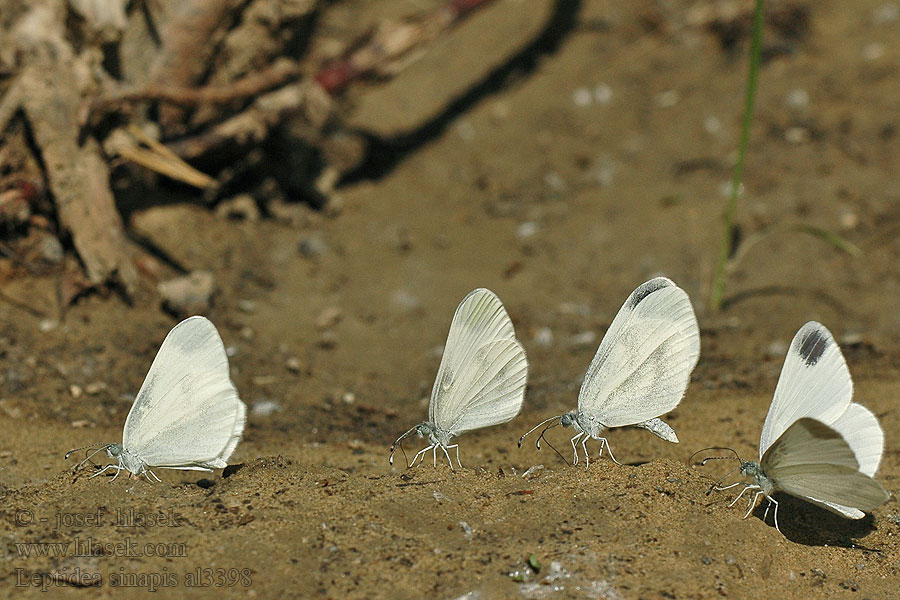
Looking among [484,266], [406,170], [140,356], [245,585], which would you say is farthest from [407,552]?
[406,170]

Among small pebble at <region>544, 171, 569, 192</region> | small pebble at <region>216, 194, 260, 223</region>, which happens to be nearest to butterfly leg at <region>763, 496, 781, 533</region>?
small pebble at <region>544, 171, 569, 192</region>

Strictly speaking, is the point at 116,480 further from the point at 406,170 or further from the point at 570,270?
the point at 406,170

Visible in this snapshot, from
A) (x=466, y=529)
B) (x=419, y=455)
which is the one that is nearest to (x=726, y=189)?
(x=419, y=455)

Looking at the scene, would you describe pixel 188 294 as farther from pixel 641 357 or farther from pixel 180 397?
→ pixel 641 357

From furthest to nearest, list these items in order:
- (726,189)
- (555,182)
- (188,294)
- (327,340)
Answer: (555,182) → (726,189) → (327,340) → (188,294)

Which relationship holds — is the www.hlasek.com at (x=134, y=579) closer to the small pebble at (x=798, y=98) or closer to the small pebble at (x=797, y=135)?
the small pebble at (x=797, y=135)

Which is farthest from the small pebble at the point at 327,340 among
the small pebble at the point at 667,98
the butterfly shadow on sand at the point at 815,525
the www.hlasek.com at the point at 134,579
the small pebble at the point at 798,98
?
the small pebble at the point at 798,98
